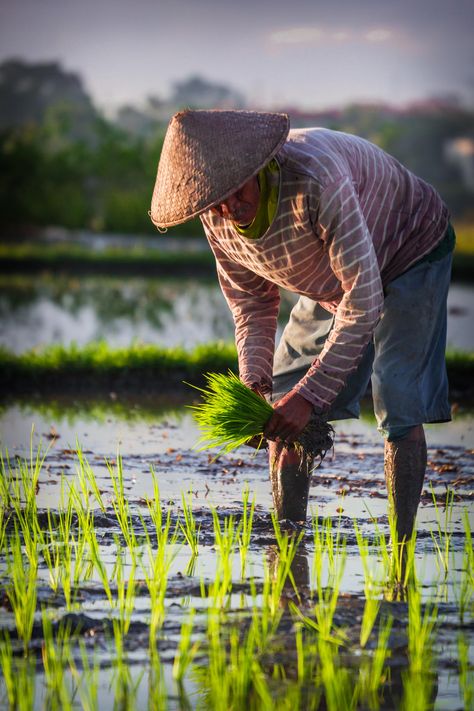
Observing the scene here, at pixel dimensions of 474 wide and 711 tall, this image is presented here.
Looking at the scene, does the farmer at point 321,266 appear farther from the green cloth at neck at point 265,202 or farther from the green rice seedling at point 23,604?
the green rice seedling at point 23,604

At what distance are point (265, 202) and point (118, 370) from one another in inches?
165

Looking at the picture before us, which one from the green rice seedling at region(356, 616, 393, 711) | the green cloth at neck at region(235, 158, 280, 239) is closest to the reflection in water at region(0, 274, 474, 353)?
the green cloth at neck at region(235, 158, 280, 239)

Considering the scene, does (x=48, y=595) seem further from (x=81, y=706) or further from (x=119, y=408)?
(x=119, y=408)

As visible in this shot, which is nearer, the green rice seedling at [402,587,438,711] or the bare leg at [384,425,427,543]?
the green rice seedling at [402,587,438,711]

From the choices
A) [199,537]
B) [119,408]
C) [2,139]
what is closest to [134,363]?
[119,408]

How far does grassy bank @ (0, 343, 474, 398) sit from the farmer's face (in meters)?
3.94

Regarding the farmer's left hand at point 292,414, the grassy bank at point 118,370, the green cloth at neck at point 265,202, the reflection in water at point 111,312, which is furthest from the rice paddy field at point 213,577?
the reflection in water at point 111,312

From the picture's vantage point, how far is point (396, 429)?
11.4ft

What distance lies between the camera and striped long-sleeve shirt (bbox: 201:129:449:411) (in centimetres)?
305

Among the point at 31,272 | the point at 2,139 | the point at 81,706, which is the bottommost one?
the point at 81,706

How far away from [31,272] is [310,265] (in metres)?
15.0

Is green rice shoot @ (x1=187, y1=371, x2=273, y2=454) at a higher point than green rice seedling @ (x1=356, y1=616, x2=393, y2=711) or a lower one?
higher

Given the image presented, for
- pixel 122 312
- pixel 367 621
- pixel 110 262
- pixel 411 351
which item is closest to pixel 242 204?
pixel 411 351

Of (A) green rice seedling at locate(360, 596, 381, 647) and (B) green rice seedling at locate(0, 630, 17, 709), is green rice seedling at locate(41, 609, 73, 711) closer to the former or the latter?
(B) green rice seedling at locate(0, 630, 17, 709)
